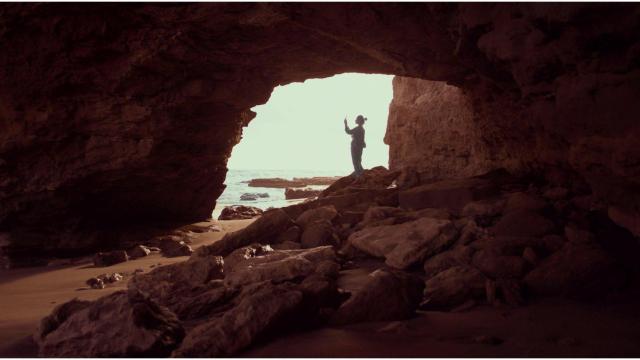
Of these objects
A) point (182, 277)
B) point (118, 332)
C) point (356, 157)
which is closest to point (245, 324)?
point (118, 332)

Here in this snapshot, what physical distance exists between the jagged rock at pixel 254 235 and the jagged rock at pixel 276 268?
0.99 m

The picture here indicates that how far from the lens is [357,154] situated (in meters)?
12.1

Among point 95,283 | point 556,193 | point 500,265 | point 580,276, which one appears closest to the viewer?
point 580,276

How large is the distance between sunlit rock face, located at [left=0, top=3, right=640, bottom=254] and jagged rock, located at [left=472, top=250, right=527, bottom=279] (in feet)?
2.46

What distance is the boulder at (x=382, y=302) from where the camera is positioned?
2441mm

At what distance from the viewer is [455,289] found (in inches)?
111

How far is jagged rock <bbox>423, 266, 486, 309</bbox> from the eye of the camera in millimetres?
2762

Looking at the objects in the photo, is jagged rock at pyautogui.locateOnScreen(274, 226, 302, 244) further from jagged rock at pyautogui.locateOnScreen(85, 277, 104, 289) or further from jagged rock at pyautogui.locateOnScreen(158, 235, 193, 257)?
jagged rock at pyautogui.locateOnScreen(85, 277, 104, 289)

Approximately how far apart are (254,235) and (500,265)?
296 centimetres

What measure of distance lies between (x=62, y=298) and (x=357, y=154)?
9137mm

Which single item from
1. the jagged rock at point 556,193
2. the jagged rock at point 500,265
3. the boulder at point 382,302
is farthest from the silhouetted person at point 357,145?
the boulder at point 382,302

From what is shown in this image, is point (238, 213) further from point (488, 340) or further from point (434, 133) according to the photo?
point (488, 340)

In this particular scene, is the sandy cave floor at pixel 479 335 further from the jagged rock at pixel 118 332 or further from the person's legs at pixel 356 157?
the person's legs at pixel 356 157

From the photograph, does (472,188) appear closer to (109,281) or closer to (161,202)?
(109,281)
